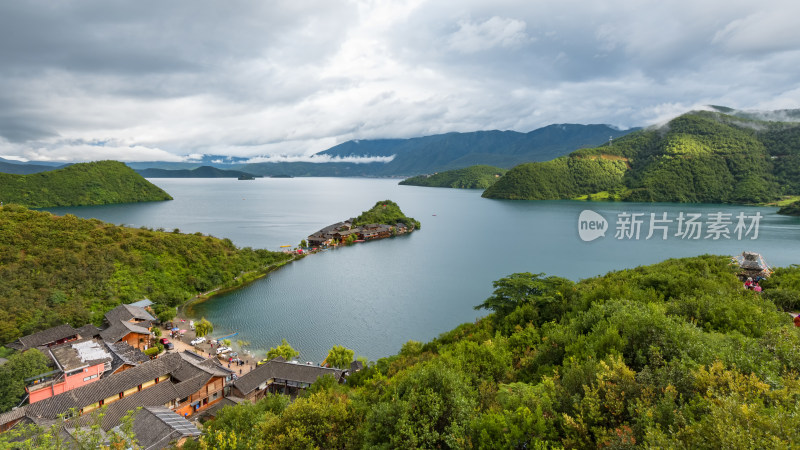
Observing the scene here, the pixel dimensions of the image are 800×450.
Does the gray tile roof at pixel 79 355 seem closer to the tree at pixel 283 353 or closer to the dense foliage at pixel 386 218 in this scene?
the tree at pixel 283 353

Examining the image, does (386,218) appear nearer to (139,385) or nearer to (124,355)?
(124,355)

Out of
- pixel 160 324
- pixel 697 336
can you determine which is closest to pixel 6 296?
pixel 160 324

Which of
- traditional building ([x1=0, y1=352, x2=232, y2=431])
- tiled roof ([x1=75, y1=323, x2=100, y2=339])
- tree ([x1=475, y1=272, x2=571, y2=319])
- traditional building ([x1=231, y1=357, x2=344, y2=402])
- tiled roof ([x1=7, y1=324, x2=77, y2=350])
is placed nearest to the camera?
traditional building ([x1=0, y1=352, x2=232, y2=431])

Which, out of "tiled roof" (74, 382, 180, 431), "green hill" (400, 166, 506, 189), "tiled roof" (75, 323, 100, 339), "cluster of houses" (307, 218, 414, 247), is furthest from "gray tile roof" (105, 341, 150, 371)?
"green hill" (400, 166, 506, 189)

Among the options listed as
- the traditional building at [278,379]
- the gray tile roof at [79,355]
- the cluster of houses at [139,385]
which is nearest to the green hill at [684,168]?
the traditional building at [278,379]

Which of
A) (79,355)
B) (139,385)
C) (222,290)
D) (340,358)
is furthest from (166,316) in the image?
(340,358)

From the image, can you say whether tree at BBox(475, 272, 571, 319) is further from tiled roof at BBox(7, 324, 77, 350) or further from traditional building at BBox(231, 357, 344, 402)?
tiled roof at BBox(7, 324, 77, 350)

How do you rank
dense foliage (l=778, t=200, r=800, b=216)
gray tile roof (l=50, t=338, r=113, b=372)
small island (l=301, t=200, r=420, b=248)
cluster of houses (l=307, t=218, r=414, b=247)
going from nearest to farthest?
1. gray tile roof (l=50, t=338, r=113, b=372)
2. cluster of houses (l=307, t=218, r=414, b=247)
3. small island (l=301, t=200, r=420, b=248)
4. dense foliage (l=778, t=200, r=800, b=216)
